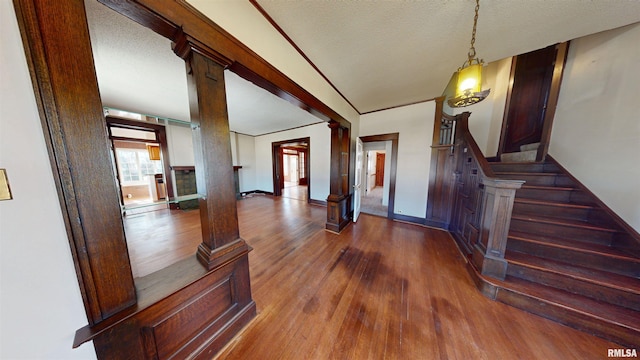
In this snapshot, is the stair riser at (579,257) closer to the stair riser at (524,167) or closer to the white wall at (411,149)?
the stair riser at (524,167)

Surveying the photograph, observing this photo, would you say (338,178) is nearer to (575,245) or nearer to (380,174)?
(575,245)

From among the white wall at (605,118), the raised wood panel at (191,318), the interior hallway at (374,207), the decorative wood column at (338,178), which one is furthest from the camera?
the interior hallway at (374,207)

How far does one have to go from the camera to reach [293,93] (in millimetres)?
1815

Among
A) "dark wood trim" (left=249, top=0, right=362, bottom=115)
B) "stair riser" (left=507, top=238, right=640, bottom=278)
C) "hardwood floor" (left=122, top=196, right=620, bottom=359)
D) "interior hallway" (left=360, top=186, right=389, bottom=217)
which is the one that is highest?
"dark wood trim" (left=249, top=0, right=362, bottom=115)

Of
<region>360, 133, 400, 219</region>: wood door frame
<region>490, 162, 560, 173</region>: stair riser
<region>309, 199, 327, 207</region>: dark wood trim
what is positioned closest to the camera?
<region>490, 162, 560, 173</region>: stair riser

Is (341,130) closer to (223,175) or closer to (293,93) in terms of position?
(293,93)

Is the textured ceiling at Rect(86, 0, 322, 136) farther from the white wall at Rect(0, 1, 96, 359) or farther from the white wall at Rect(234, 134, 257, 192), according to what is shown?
the white wall at Rect(234, 134, 257, 192)

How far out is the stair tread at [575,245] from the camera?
1.52m

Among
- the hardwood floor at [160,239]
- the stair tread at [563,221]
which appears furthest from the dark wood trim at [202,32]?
the stair tread at [563,221]

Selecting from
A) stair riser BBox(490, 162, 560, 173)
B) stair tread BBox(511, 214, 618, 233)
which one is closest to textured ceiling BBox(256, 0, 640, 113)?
stair riser BBox(490, 162, 560, 173)

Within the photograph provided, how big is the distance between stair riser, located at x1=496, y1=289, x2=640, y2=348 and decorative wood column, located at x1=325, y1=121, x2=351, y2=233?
83.3 inches

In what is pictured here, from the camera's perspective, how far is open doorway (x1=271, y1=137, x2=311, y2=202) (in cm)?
579

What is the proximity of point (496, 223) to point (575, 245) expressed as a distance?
815 millimetres

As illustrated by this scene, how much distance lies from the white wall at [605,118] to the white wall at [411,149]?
1543 millimetres
